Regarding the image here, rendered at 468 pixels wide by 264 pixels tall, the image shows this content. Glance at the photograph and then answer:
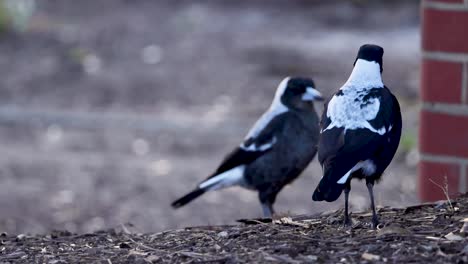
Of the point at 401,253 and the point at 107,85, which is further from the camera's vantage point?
the point at 107,85

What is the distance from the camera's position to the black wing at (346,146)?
158 inches

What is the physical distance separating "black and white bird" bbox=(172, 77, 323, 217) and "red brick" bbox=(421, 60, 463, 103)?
98 centimetres

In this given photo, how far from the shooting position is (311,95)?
669 cm

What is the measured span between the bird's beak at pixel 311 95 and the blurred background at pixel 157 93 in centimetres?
76

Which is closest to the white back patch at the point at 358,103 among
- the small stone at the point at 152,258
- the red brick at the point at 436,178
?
the small stone at the point at 152,258

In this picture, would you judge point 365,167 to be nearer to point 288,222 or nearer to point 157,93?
point 288,222

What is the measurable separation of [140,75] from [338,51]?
79.9 inches

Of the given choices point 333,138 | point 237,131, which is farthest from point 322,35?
point 333,138

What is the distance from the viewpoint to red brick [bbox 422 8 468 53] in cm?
559

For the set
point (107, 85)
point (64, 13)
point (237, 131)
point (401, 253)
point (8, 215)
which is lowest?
point (401, 253)

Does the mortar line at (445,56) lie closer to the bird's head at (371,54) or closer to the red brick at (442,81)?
the red brick at (442,81)

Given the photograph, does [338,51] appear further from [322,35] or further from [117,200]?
[117,200]

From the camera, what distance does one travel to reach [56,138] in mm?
9094

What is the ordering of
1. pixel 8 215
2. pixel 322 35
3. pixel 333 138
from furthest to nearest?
pixel 322 35 → pixel 8 215 → pixel 333 138
